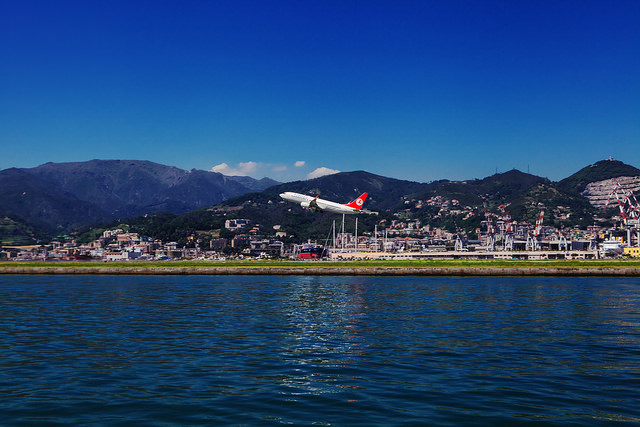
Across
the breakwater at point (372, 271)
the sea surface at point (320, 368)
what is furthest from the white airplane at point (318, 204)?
the sea surface at point (320, 368)

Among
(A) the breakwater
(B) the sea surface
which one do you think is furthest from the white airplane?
(B) the sea surface

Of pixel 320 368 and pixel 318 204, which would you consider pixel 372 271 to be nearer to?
pixel 318 204

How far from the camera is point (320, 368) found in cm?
1997

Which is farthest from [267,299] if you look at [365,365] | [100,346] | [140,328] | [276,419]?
[276,419]

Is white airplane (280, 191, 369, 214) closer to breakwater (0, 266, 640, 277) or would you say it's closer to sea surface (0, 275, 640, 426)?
breakwater (0, 266, 640, 277)

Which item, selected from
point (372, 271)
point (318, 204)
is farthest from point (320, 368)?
point (318, 204)

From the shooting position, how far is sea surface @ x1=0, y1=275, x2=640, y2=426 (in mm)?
13742

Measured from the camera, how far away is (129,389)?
1630 centimetres

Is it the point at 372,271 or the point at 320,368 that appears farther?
the point at 372,271

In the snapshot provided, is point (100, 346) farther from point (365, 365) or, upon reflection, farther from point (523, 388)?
point (523, 388)

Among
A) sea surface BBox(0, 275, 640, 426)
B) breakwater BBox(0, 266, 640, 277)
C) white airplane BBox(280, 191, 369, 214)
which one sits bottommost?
breakwater BBox(0, 266, 640, 277)

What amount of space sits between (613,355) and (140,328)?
24.1 m

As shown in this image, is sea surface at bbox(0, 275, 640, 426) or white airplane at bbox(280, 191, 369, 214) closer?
sea surface at bbox(0, 275, 640, 426)

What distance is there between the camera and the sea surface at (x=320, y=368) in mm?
13742
